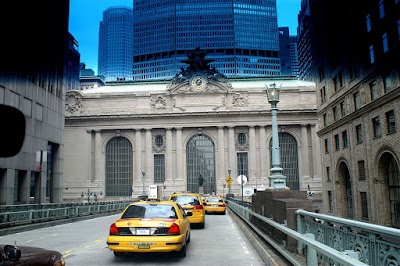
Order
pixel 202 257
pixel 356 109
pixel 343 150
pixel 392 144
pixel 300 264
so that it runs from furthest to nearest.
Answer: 1. pixel 343 150
2. pixel 356 109
3. pixel 392 144
4. pixel 202 257
5. pixel 300 264

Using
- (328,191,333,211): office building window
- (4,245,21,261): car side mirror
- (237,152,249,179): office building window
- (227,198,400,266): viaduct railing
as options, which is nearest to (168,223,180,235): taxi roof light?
(227,198,400,266): viaduct railing

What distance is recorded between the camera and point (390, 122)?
30.6m

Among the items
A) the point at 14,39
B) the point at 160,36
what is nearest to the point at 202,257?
the point at 14,39

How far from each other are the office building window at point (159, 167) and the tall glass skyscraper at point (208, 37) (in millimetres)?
71950

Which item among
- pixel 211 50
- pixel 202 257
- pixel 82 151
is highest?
pixel 211 50

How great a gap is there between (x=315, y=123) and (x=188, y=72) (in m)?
26.3

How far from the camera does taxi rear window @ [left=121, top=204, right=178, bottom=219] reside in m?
11.2

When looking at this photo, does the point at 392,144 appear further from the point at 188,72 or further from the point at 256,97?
the point at 188,72

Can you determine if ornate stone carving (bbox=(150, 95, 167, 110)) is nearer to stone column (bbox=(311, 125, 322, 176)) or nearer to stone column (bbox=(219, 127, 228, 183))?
stone column (bbox=(219, 127, 228, 183))

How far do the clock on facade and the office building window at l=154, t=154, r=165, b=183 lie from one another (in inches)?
585

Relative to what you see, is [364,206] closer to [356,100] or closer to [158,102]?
[356,100]

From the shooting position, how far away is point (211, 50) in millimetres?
162125

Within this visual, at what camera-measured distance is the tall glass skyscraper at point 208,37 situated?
142750 mm

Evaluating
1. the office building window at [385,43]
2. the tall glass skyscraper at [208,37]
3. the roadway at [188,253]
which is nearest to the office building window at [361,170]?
the office building window at [385,43]
